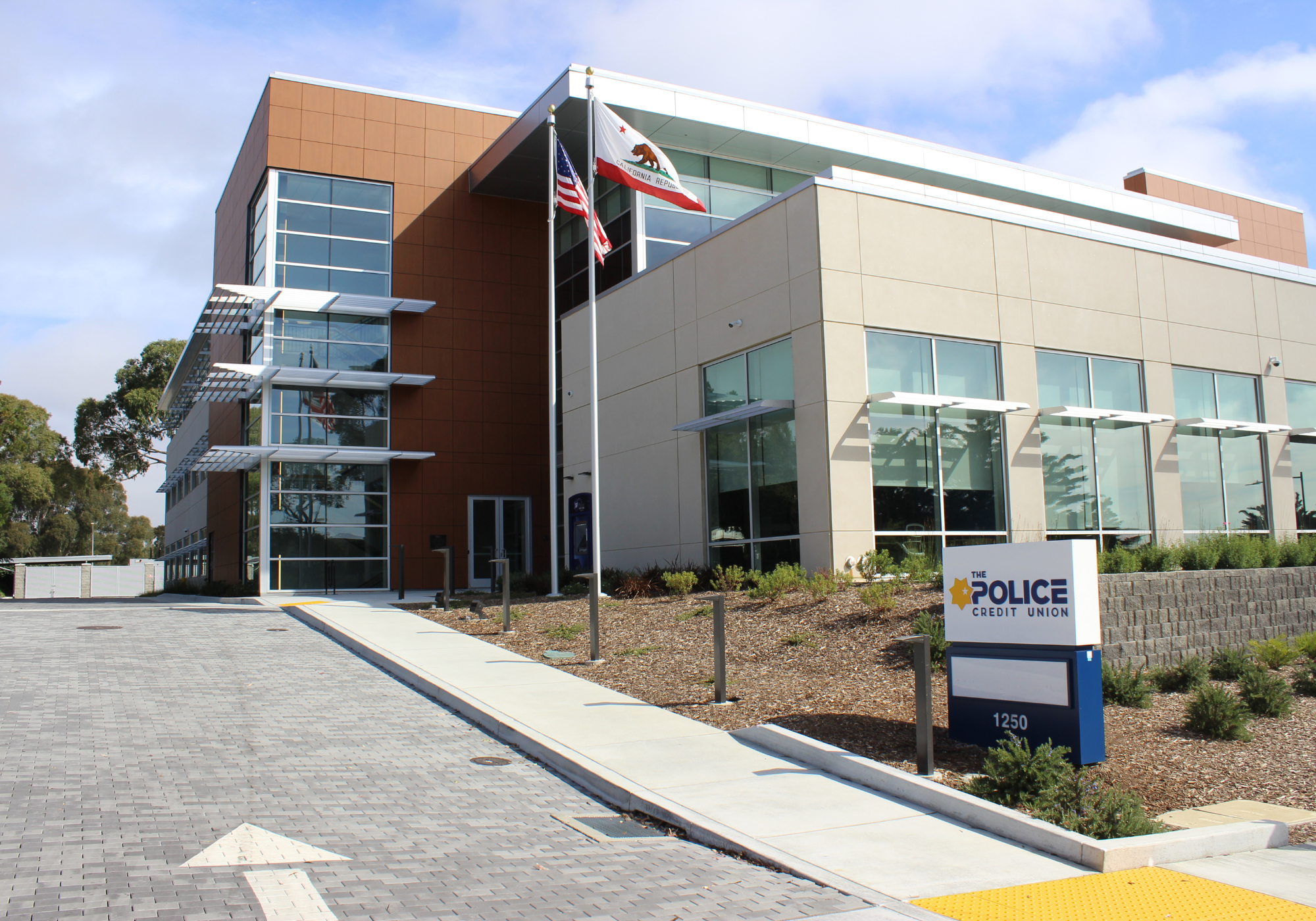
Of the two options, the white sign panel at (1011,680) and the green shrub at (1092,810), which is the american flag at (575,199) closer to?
the white sign panel at (1011,680)

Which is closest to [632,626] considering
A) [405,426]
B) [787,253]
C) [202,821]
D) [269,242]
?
[787,253]

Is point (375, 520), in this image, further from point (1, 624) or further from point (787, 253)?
point (787, 253)

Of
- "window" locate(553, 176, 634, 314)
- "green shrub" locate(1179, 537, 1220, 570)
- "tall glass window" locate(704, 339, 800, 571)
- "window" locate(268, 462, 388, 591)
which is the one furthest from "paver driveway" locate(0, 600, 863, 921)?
"window" locate(268, 462, 388, 591)

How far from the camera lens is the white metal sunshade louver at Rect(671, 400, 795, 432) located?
58.4 feet

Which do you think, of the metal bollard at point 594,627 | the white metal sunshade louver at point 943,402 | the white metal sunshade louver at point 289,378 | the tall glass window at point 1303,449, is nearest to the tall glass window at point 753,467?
the white metal sunshade louver at point 943,402

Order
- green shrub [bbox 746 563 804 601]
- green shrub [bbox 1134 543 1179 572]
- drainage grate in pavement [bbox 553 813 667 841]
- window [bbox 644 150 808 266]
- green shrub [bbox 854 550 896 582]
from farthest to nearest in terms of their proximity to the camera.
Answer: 1. window [bbox 644 150 808 266]
2. green shrub [bbox 854 550 896 582]
3. green shrub [bbox 1134 543 1179 572]
4. green shrub [bbox 746 563 804 601]
5. drainage grate in pavement [bbox 553 813 667 841]

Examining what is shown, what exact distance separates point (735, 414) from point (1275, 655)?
9.20 metres

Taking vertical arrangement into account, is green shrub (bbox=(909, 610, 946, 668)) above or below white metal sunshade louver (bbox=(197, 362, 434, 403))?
below

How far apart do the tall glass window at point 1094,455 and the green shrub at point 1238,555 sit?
2730mm

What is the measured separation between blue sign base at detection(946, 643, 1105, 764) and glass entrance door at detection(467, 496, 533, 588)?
23.4m

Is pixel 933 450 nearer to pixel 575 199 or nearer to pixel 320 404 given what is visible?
pixel 575 199

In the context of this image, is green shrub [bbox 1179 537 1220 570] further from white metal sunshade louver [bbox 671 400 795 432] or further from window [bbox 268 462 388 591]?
window [bbox 268 462 388 591]

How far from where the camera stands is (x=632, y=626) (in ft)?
49.8

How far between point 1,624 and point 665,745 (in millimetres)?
13606
